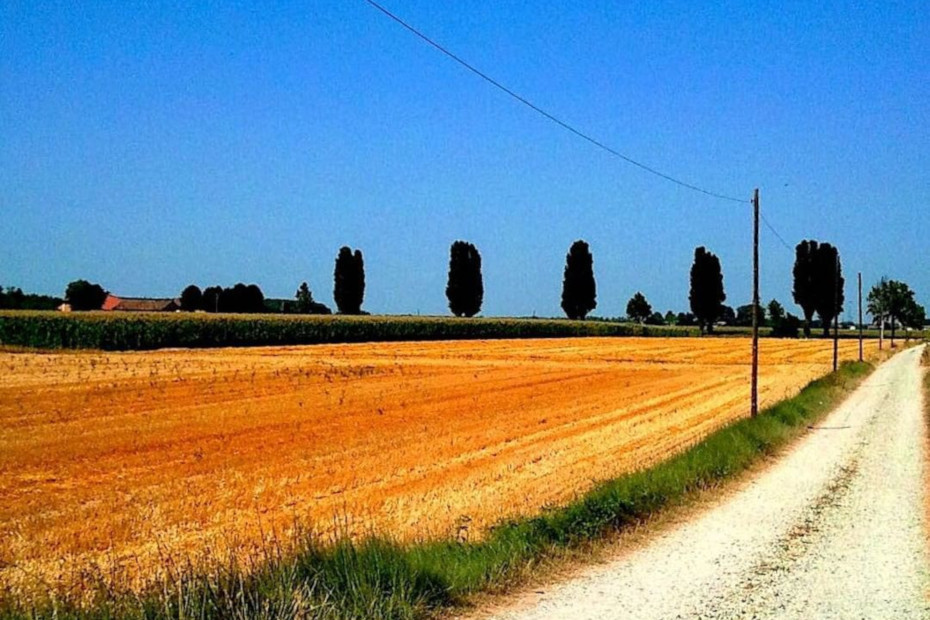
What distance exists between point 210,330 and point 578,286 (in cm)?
7000

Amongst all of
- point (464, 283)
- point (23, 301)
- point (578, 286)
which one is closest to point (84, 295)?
point (23, 301)

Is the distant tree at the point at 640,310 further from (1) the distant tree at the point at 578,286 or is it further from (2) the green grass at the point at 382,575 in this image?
(2) the green grass at the point at 382,575

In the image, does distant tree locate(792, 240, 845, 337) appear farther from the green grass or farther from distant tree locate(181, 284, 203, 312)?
the green grass

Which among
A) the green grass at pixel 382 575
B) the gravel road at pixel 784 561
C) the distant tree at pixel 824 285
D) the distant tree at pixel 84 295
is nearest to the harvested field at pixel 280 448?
the green grass at pixel 382 575

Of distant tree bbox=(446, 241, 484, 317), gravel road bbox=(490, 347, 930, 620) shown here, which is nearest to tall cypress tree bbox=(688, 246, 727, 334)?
distant tree bbox=(446, 241, 484, 317)

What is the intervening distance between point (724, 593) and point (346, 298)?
338ft

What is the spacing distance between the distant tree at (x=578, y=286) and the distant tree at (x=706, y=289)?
17886 mm

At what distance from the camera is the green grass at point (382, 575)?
22.1 feet

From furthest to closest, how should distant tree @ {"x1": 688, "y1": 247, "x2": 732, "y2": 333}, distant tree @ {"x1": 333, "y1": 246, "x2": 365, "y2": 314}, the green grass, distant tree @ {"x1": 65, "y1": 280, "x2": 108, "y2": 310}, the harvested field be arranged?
1. distant tree @ {"x1": 688, "y1": 247, "x2": 732, "y2": 333}
2. distant tree @ {"x1": 333, "y1": 246, "x2": 365, "y2": 314}
3. distant tree @ {"x1": 65, "y1": 280, "x2": 108, "y2": 310}
4. the harvested field
5. the green grass

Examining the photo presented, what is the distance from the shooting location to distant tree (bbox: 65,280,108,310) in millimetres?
86000

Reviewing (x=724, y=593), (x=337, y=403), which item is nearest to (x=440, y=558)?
(x=724, y=593)

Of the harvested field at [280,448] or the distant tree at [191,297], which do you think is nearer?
the harvested field at [280,448]

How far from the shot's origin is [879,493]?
1501 cm

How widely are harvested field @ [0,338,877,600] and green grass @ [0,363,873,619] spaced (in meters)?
1.10
